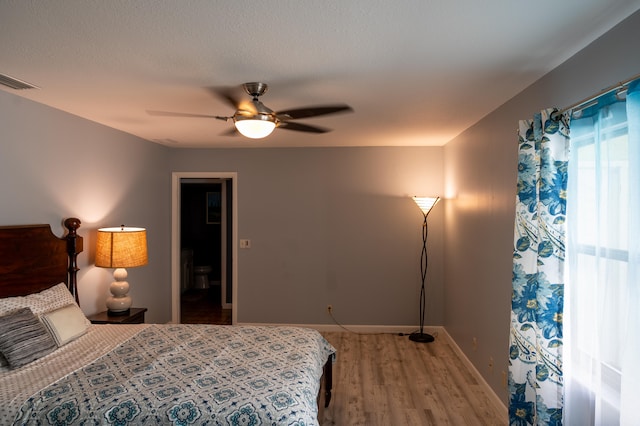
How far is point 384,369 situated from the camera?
386cm

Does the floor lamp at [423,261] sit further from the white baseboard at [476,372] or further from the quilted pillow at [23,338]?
the quilted pillow at [23,338]

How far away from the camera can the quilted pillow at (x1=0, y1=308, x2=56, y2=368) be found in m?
2.24

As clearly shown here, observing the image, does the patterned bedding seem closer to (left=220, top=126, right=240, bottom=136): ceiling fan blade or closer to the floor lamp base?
(left=220, top=126, right=240, bottom=136): ceiling fan blade

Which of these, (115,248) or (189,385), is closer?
(189,385)

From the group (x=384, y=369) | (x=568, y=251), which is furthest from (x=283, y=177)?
(x=568, y=251)

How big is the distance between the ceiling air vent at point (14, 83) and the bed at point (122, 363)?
98 cm

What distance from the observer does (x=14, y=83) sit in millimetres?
2525

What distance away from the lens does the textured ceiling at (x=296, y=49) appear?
5.24 feet

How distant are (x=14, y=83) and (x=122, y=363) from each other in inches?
77.1

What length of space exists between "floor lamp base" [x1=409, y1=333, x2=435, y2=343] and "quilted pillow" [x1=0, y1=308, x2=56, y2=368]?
367 cm

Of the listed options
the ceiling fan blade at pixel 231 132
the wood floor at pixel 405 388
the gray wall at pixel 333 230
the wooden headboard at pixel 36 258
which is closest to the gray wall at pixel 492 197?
the wood floor at pixel 405 388

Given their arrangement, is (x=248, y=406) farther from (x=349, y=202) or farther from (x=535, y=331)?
(x=349, y=202)

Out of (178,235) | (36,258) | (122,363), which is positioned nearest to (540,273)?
(122,363)

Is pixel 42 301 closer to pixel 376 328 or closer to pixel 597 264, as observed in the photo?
pixel 597 264
